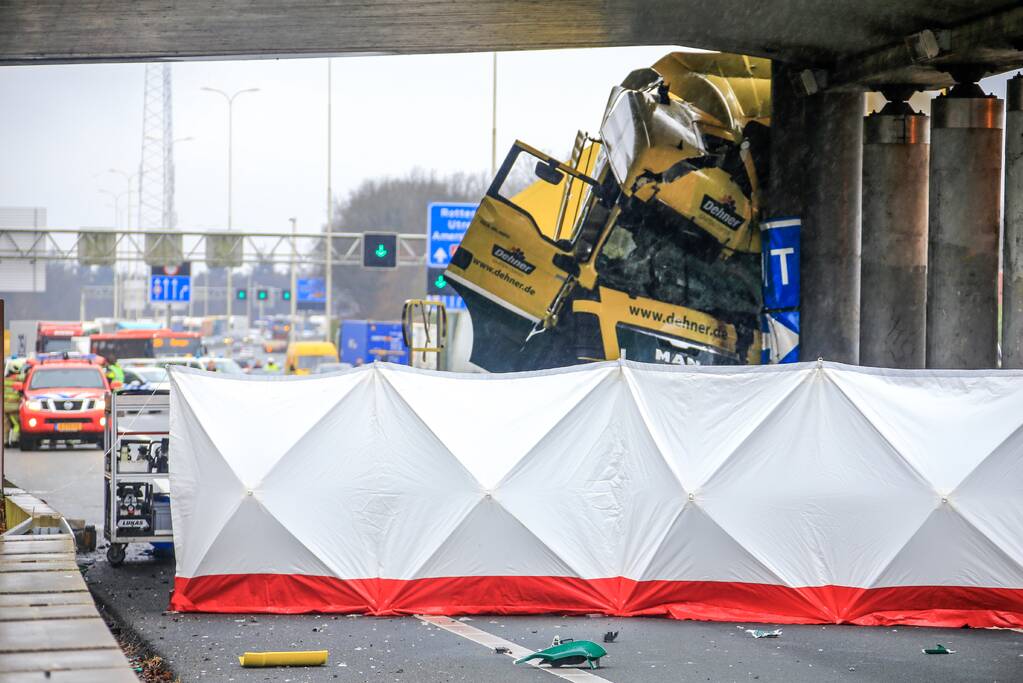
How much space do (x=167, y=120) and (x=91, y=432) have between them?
104806 mm

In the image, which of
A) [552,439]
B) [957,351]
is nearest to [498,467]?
[552,439]

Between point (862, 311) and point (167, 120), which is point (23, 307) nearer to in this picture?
point (167, 120)

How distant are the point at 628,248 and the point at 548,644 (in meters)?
10.1

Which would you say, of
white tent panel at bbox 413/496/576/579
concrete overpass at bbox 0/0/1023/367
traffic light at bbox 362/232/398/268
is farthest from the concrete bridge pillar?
traffic light at bbox 362/232/398/268

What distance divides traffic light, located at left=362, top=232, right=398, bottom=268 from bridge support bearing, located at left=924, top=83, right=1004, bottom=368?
31.7 m

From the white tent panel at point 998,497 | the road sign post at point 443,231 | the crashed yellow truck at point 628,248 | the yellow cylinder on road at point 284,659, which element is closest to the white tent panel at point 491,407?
the yellow cylinder on road at point 284,659

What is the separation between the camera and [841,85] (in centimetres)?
1880

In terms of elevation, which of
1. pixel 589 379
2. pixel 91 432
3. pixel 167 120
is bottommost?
pixel 91 432

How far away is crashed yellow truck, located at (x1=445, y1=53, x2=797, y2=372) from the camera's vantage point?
19109 millimetres

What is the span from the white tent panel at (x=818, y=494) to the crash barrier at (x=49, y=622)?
4.82 meters

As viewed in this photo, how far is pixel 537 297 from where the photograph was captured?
1938 cm

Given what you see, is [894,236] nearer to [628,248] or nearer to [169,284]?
[628,248]

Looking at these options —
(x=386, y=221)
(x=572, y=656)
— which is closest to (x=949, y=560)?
(x=572, y=656)

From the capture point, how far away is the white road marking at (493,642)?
28.3 feet
